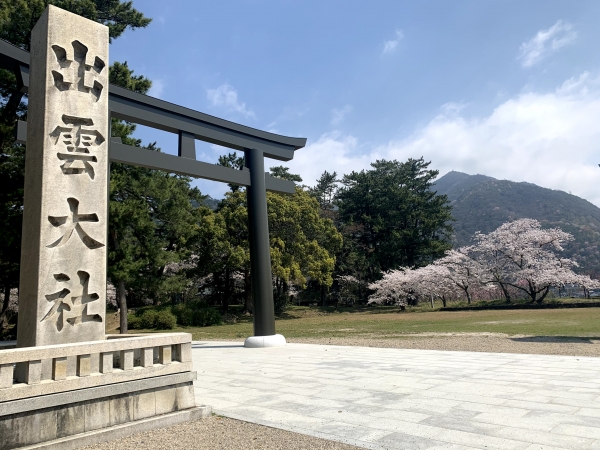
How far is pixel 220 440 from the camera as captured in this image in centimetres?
362

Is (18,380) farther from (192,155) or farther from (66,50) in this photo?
(192,155)

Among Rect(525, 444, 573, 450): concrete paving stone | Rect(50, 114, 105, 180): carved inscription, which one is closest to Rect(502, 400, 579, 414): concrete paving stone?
Rect(525, 444, 573, 450): concrete paving stone

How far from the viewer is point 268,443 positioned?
3525 millimetres

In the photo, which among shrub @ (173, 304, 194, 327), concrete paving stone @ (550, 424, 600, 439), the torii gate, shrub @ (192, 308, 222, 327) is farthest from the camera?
shrub @ (192, 308, 222, 327)

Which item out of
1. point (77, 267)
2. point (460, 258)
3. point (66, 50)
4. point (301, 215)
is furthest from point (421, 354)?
point (460, 258)

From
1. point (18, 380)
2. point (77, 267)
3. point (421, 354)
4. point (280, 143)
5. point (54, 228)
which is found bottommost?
point (421, 354)

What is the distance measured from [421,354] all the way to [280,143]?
6.14m

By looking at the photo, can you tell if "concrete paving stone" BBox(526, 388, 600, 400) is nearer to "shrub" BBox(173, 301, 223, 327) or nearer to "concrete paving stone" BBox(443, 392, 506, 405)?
"concrete paving stone" BBox(443, 392, 506, 405)

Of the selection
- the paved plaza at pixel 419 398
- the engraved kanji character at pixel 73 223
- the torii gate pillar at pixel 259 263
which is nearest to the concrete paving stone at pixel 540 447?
the paved plaza at pixel 419 398

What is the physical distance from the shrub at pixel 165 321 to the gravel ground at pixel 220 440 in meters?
17.2

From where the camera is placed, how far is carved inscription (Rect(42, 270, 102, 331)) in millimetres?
4367

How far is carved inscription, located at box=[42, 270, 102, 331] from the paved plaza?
5.40 feet

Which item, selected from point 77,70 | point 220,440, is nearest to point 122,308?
point 77,70

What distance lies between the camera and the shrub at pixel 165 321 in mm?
Answer: 20297
